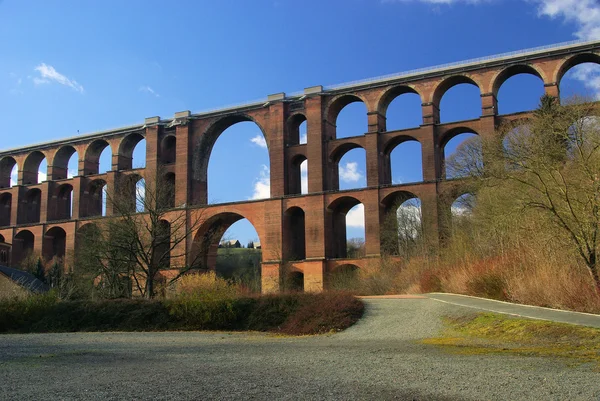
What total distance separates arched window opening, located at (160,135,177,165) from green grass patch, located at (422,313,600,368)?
3824 cm

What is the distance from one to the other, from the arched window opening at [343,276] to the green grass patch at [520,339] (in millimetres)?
22365

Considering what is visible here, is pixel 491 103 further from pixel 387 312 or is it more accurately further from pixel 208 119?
pixel 387 312

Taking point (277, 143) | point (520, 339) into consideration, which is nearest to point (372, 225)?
point (277, 143)

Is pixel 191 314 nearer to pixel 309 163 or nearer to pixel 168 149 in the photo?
pixel 309 163

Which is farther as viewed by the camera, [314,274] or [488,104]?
[314,274]

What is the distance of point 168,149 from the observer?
48312 mm

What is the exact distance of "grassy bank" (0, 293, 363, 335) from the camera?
1609 centimetres

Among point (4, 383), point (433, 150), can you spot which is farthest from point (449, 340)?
point (433, 150)

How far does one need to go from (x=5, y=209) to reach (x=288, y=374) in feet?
182

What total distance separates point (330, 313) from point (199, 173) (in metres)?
31.9

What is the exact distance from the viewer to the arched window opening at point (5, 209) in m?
54.6

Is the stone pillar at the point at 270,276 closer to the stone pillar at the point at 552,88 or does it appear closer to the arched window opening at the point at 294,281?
the arched window opening at the point at 294,281

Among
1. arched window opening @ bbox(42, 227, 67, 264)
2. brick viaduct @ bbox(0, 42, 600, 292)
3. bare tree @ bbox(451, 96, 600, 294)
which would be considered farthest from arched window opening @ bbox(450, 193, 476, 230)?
arched window opening @ bbox(42, 227, 67, 264)

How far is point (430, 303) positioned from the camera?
16156 mm
